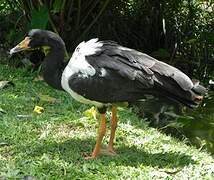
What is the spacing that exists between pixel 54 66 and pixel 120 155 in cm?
97

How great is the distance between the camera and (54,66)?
5191 mm

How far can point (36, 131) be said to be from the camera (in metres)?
5.55

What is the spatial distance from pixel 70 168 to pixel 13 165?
0.46m

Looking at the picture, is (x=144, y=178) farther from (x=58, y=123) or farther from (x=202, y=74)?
(x=202, y=74)

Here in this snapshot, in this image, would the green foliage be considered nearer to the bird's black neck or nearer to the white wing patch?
the bird's black neck

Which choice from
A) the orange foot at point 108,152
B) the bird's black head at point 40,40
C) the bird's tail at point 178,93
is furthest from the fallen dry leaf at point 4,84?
the bird's tail at point 178,93

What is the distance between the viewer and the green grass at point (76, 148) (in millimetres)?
4629

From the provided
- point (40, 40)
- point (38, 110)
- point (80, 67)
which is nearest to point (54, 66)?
point (40, 40)

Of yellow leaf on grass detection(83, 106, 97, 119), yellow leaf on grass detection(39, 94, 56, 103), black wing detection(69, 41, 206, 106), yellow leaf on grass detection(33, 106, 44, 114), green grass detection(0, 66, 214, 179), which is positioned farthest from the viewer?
yellow leaf on grass detection(39, 94, 56, 103)

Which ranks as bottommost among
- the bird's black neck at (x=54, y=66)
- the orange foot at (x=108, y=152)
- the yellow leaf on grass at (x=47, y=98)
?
the yellow leaf on grass at (x=47, y=98)

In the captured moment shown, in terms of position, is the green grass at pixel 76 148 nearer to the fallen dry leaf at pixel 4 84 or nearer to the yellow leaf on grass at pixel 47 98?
the yellow leaf on grass at pixel 47 98

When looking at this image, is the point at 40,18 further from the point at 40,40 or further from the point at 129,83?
the point at 129,83

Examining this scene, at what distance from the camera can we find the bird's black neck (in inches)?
204

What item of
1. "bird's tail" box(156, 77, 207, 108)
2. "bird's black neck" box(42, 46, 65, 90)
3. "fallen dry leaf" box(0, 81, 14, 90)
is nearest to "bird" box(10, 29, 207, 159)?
"bird's tail" box(156, 77, 207, 108)
